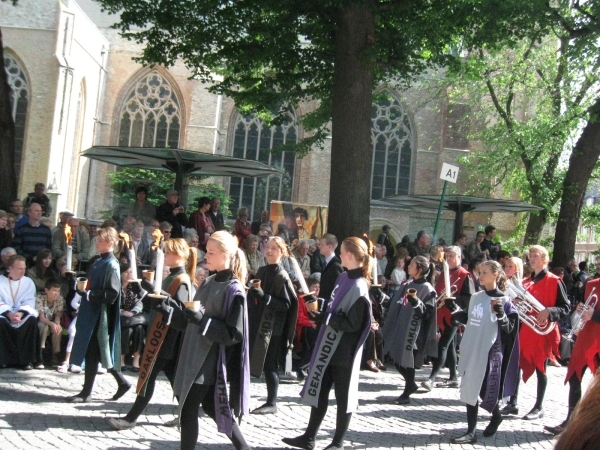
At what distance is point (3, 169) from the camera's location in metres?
15.0

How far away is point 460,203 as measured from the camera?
2039cm

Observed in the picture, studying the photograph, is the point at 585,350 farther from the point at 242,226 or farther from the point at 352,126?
the point at 242,226

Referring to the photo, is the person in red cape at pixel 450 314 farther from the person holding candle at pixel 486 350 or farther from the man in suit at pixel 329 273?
the person holding candle at pixel 486 350

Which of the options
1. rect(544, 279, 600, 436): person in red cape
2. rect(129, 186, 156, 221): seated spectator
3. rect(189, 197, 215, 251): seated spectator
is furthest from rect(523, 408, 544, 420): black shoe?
rect(129, 186, 156, 221): seated spectator

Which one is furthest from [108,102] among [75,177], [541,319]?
[541,319]

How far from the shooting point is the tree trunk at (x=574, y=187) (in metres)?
19.3

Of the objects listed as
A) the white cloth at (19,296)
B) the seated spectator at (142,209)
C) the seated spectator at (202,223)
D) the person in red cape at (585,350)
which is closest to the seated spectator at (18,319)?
the white cloth at (19,296)

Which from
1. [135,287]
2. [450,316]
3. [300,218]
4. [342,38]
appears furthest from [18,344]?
[300,218]

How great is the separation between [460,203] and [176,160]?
7.69 m

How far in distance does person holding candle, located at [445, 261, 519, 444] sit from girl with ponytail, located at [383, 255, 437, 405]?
1.71m

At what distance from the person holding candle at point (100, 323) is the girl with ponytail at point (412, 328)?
341cm

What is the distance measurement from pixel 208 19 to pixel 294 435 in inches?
398

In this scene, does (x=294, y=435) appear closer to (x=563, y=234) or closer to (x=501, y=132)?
(x=563, y=234)

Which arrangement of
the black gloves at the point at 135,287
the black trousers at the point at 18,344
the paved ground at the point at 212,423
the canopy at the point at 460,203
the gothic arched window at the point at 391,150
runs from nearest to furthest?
the black gloves at the point at 135,287 < the paved ground at the point at 212,423 < the black trousers at the point at 18,344 < the canopy at the point at 460,203 < the gothic arched window at the point at 391,150
